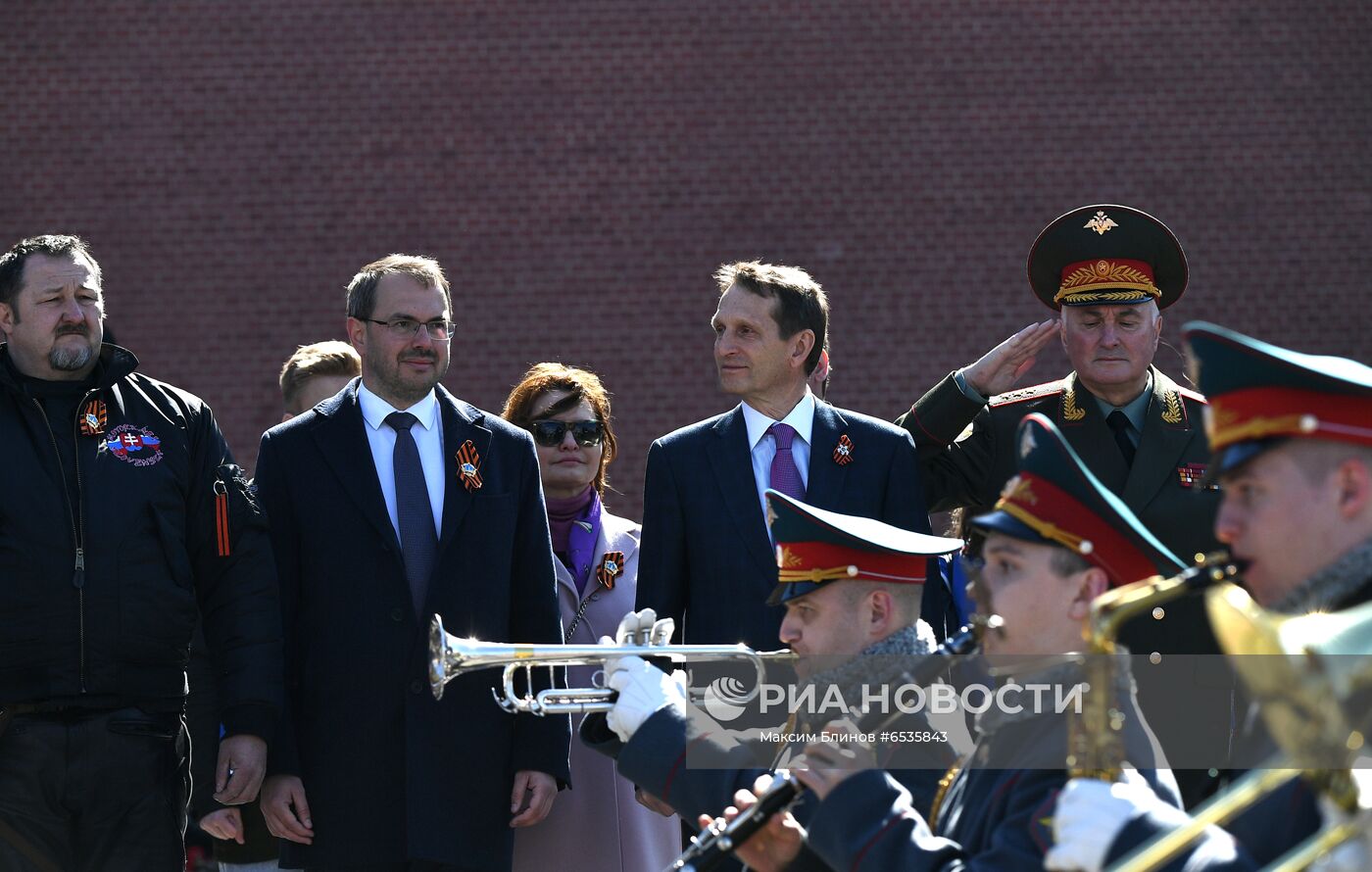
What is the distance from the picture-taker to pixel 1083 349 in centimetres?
560

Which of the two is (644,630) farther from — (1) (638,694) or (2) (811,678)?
(2) (811,678)

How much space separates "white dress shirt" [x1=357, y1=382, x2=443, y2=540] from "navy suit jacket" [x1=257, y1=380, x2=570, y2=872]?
4cm

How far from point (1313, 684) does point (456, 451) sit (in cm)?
383

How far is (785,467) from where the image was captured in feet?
18.3

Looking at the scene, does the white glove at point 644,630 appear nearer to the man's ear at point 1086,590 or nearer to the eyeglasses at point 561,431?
the man's ear at point 1086,590

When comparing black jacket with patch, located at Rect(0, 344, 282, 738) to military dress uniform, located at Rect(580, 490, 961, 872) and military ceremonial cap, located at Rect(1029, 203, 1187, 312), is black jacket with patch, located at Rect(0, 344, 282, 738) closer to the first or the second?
military dress uniform, located at Rect(580, 490, 961, 872)

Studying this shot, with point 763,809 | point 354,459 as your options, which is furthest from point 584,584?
point 763,809

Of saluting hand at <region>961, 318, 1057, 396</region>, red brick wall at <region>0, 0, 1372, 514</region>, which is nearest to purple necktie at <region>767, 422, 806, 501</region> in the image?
saluting hand at <region>961, 318, 1057, 396</region>

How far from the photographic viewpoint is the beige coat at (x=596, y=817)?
5.87m

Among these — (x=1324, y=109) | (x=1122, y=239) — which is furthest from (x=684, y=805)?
(x=1324, y=109)

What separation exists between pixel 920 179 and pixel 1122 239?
823 centimetres

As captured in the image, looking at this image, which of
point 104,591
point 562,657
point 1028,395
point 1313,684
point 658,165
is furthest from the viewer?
point 658,165

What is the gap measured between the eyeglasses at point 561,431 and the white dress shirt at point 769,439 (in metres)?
1.01

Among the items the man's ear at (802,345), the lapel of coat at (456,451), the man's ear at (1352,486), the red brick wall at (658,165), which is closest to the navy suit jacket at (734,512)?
the man's ear at (802,345)
